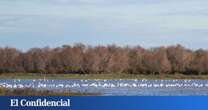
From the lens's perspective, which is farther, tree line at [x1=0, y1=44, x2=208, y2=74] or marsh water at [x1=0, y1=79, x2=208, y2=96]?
tree line at [x1=0, y1=44, x2=208, y2=74]

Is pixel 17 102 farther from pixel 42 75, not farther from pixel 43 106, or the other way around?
pixel 42 75

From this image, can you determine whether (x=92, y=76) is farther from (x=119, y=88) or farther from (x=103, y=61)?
(x=119, y=88)

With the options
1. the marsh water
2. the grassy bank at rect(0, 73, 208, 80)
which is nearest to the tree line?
the grassy bank at rect(0, 73, 208, 80)

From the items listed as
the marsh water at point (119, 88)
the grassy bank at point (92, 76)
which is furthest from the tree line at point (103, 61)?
the marsh water at point (119, 88)

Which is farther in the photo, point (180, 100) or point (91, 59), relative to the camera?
point (91, 59)

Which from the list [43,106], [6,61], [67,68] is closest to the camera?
[43,106]

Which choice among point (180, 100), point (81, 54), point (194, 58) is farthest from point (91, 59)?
point (180, 100)

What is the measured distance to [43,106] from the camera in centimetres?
1923

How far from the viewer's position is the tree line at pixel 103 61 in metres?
94.7

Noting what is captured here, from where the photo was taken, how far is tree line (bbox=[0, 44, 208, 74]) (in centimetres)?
9469

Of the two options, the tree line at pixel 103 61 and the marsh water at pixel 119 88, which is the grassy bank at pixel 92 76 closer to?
the tree line at pixel 103 61

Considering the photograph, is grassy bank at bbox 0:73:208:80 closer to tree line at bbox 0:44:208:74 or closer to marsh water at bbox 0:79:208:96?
A: tree line at bbox 0:44:208:74

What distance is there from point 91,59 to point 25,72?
36.0 ft

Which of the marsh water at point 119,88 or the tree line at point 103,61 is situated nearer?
the marsh water at point 119,88
